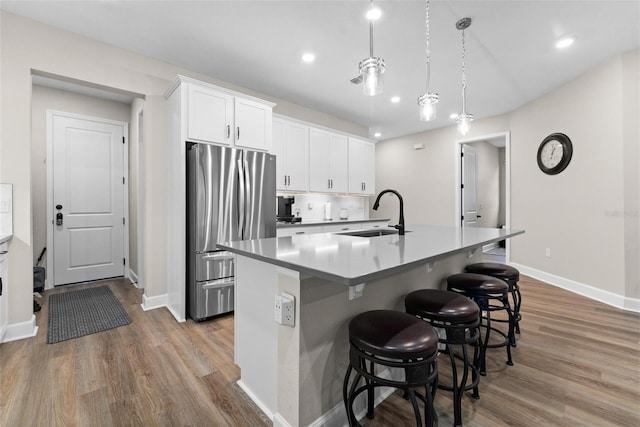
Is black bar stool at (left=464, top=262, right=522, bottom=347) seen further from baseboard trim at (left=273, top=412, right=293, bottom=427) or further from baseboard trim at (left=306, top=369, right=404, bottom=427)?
baseboard trim at (left=273, top=412, right=293, bottom=427)

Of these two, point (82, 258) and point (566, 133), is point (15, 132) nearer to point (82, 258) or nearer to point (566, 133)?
point (82, 258)

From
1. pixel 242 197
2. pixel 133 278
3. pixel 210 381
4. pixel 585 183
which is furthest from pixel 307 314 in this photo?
pixel 585 183

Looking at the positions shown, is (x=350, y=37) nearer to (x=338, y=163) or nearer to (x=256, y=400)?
(x=338, y=163)

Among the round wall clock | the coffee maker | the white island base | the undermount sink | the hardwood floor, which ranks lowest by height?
the hardwood floor

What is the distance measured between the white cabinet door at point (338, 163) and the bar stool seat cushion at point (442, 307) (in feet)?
11.3

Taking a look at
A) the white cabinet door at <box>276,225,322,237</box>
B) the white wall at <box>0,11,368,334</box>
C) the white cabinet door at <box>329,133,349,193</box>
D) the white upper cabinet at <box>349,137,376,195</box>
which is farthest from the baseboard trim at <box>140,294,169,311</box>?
the white upper cabinet at <box>349,137,376,195</box>

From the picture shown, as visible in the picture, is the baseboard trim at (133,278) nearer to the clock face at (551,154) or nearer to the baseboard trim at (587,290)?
the baseboard trim at (587,290)

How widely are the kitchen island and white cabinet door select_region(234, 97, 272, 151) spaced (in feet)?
6.53

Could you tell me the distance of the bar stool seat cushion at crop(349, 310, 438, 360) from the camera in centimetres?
115

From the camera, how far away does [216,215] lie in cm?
293

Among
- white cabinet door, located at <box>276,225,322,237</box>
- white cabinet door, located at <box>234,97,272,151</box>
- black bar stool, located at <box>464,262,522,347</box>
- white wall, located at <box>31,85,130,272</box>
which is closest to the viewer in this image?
black bar stool, located at <box>464,262,522,347</box>

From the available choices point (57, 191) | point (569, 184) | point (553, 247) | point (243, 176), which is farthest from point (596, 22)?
point (57, 191)

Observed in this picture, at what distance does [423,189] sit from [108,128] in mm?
5854

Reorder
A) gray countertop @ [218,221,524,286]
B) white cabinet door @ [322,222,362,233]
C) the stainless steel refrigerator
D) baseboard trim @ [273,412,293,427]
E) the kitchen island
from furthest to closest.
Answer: white cabinet door @ [322,222,362,233]
the stainless steel refrigerator
baseboard trim @ [273,412,293,427]
the kitchen island
gray countertop @ [218,221,524,286]
